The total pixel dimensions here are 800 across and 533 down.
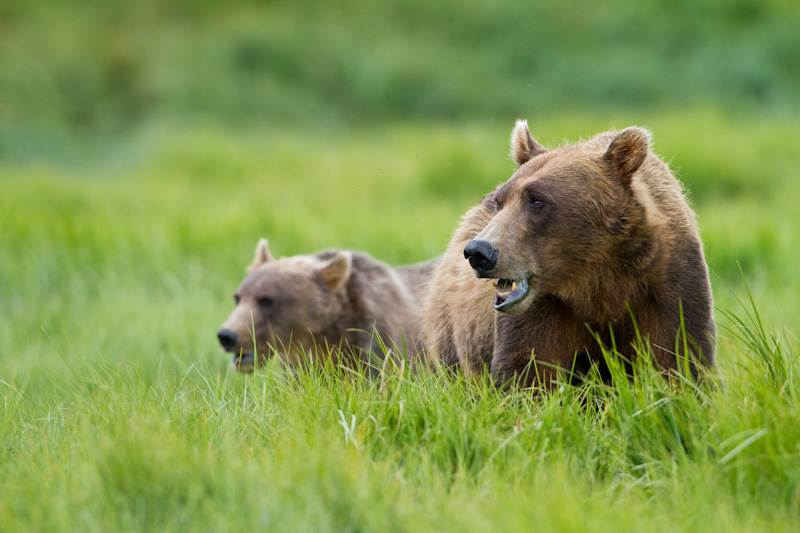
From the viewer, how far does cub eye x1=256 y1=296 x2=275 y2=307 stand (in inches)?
244

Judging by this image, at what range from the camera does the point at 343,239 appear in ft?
30.0

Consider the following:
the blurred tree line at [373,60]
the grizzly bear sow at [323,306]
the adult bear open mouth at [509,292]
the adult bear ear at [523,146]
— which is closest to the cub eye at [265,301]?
the grizzly bear sow at [323,306]

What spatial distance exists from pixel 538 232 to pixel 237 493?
161cm

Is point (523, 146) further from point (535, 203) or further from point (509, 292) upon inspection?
point (509, 292)

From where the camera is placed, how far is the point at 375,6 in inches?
773

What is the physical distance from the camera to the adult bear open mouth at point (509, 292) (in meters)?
3.69

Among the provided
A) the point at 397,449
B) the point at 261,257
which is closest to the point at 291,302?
the point at 261,257

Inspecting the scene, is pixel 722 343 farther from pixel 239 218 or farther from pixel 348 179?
pixel 348 179

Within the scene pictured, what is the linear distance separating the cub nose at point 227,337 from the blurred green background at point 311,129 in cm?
77

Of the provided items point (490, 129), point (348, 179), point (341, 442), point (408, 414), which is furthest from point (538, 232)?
point (490, 129)

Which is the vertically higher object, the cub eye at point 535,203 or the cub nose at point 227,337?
the cub eye at point 535,203

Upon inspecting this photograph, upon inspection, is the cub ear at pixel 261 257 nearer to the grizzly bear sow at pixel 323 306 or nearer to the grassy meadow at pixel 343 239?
the grizzly bear sow at pixel 323 306

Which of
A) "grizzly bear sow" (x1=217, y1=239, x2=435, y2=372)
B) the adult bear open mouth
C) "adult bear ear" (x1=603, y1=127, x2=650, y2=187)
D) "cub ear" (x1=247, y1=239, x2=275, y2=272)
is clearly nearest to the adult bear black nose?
the adult bear open mouth

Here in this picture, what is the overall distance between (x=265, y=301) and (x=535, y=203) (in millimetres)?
2860
